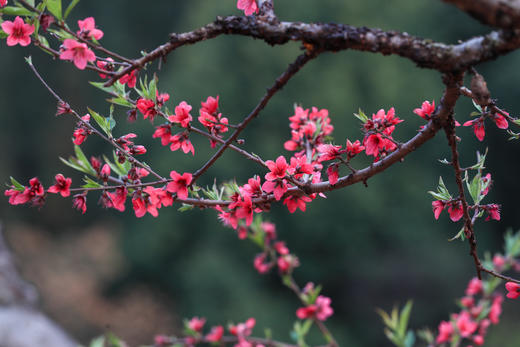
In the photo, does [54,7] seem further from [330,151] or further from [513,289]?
[513,289]

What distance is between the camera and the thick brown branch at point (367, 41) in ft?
2.02

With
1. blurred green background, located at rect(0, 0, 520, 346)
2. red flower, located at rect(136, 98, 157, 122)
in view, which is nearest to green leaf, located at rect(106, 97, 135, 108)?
red flower, located at rect(136, 98, 157, 122)

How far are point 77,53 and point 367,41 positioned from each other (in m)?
0.43

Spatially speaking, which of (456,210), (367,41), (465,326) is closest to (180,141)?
(367,41)

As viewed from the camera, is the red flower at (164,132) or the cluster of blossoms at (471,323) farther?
the cluster of blossoms at (471,323)

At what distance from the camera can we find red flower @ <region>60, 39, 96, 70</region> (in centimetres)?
69

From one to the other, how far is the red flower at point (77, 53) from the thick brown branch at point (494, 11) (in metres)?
0.51

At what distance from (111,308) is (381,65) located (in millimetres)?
5592

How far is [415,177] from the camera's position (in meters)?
4.16

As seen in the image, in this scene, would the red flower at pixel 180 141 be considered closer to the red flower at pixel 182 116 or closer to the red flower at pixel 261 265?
the red flower at pixel 182 116

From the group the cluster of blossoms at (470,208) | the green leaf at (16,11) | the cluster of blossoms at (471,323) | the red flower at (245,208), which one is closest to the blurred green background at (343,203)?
the cluster of blossoms at (471,323)

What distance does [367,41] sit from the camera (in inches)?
25.5

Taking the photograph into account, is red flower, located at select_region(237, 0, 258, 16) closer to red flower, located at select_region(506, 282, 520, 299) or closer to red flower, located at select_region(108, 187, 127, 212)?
red flower, located at select_region(108, 187, 127, 212)

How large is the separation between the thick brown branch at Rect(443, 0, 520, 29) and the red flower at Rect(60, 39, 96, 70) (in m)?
0.51
